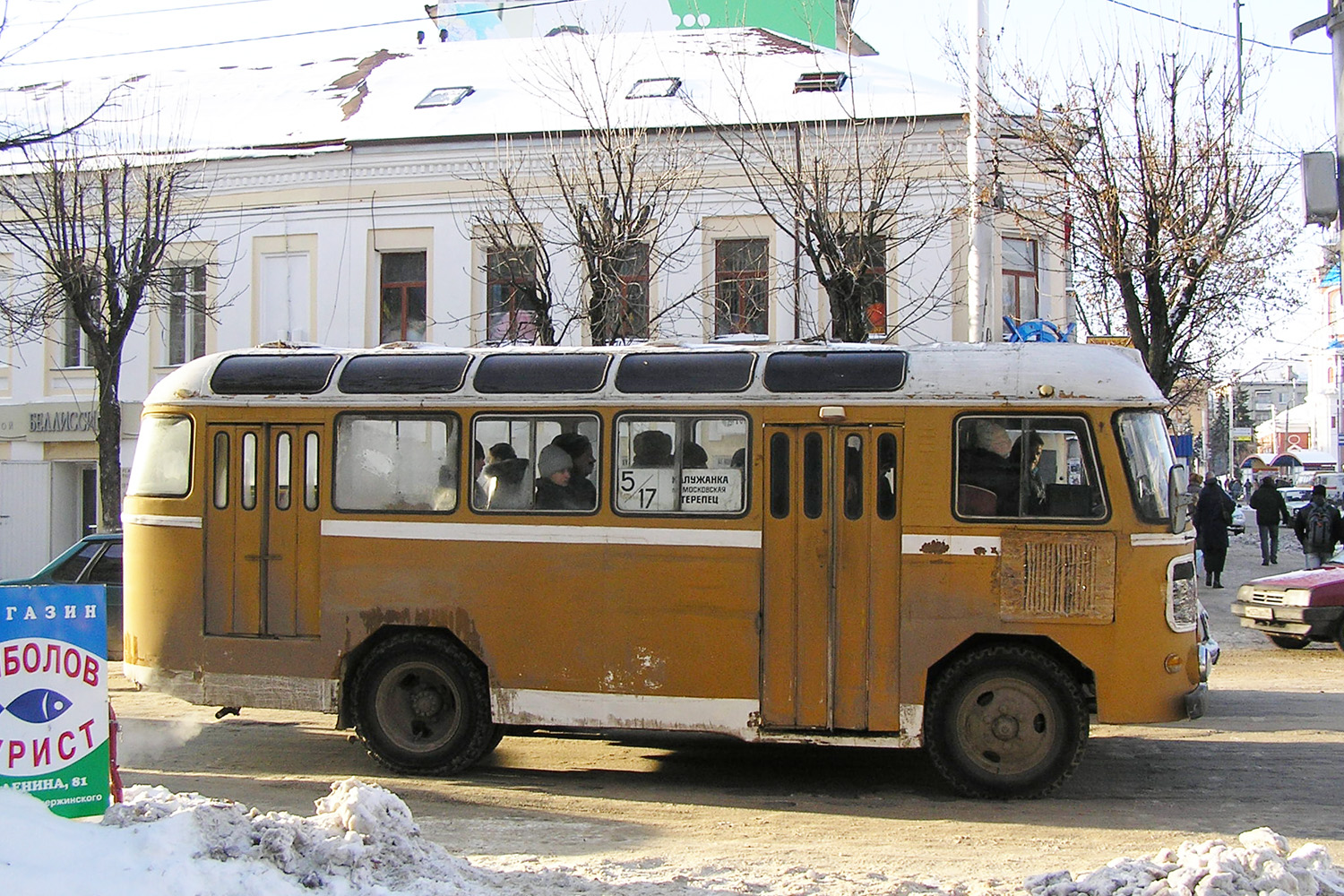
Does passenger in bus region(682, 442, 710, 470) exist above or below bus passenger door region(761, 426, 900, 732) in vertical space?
above

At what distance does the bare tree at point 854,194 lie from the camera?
16.1 m

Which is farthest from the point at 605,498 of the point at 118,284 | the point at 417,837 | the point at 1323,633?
the point at 118,284

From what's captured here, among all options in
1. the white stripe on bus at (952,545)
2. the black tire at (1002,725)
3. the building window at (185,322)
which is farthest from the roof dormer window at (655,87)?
the black tire at (1002,725)

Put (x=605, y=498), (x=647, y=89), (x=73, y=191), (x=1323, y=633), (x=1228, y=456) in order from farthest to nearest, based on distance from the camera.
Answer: (x=1228, y=456) → (x=647, y=89) → (x=73, y=191) → (x=1323, y=633) → (x=605, y=498)

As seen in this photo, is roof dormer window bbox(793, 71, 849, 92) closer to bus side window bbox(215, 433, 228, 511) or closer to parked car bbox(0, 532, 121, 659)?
parked car bbox(0, 532, 121, 659)

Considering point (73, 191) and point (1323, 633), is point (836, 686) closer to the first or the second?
point (1323, 633)

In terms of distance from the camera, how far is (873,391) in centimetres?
848

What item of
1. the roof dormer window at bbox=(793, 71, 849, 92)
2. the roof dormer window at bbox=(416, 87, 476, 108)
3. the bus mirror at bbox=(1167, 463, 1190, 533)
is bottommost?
the bus mirror at bbox=(1167, 463, 1190, 533)

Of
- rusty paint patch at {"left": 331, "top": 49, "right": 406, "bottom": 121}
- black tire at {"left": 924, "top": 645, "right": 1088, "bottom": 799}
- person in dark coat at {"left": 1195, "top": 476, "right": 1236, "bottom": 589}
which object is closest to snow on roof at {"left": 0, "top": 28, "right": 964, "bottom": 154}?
rusty paint patch at {"left": 331, "top": 49, "right": 406, "bottom": 121}

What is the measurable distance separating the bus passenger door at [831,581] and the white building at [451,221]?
1004cm

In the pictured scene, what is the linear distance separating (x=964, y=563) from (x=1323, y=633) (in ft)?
28.7

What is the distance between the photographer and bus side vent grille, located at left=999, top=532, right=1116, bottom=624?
8.04 meters

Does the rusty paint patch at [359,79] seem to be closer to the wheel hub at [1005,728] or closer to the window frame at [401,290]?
the window frame at [401,290]

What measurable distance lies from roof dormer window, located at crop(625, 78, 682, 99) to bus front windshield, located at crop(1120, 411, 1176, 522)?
54.0 ft
